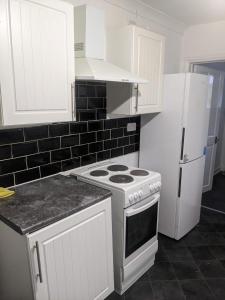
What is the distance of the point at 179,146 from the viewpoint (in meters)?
2.36

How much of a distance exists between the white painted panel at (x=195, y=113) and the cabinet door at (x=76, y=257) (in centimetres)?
122

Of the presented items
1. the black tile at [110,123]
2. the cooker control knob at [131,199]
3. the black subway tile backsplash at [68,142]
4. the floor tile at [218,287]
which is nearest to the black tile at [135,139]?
the black subway tile backsplash at [68,142]

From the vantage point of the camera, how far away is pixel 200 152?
8.64 feet

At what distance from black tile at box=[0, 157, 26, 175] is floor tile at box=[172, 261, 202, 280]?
1.66m

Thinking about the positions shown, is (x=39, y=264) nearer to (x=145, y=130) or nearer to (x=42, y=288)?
(x=42, y=288)

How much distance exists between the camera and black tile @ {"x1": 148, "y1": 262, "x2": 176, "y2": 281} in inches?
82.0

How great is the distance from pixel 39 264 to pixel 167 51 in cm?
269

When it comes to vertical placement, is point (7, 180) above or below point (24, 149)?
below

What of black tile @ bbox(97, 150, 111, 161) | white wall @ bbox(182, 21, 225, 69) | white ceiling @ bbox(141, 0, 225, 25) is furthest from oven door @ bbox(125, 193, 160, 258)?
white wall @ bbox(182, 21, 225, 69)

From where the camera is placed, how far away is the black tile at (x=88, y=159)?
7.13 ft

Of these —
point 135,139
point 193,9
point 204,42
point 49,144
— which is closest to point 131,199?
point 49,144

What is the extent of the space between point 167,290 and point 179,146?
4.25ft

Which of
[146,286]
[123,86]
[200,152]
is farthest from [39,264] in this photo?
[200,152]

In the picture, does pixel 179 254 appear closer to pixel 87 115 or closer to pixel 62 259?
pixel 62 259
